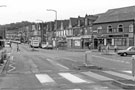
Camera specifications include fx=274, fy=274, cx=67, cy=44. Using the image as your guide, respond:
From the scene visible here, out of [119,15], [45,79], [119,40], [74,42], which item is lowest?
[45,79]

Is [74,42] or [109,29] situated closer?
[109,29]

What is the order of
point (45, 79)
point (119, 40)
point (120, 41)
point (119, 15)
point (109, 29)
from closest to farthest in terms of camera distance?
point (45, 79) → point (120, 41) → point (119, 40) → point (119, 15) → point (109, 29)

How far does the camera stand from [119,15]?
64.1 m

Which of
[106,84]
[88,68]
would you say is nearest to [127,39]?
[88,68]

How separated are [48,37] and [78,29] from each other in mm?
33578

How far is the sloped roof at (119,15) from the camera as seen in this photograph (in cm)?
6075

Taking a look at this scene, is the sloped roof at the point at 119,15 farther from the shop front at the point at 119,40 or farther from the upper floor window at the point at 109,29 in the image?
the shop front at the point at 119,40

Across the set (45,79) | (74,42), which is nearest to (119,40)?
(74,42)

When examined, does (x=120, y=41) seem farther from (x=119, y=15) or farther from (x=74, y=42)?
(x=74, y=42)

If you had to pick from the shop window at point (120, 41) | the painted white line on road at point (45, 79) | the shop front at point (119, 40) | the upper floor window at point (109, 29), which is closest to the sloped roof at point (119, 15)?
the upper floor window at point (109, 29)

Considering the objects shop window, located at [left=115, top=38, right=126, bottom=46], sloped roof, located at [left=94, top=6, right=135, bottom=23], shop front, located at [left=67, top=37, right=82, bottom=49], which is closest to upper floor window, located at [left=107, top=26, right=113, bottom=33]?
sloped roof, located at [left=94, top=6, right=135, bottom=23]

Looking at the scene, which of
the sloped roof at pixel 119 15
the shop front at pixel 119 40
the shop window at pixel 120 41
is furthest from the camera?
the sloped roof at pixel 119 15

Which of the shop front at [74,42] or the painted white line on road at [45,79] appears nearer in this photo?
the painted white line on road at [45,79]

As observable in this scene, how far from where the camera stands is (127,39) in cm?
5941
